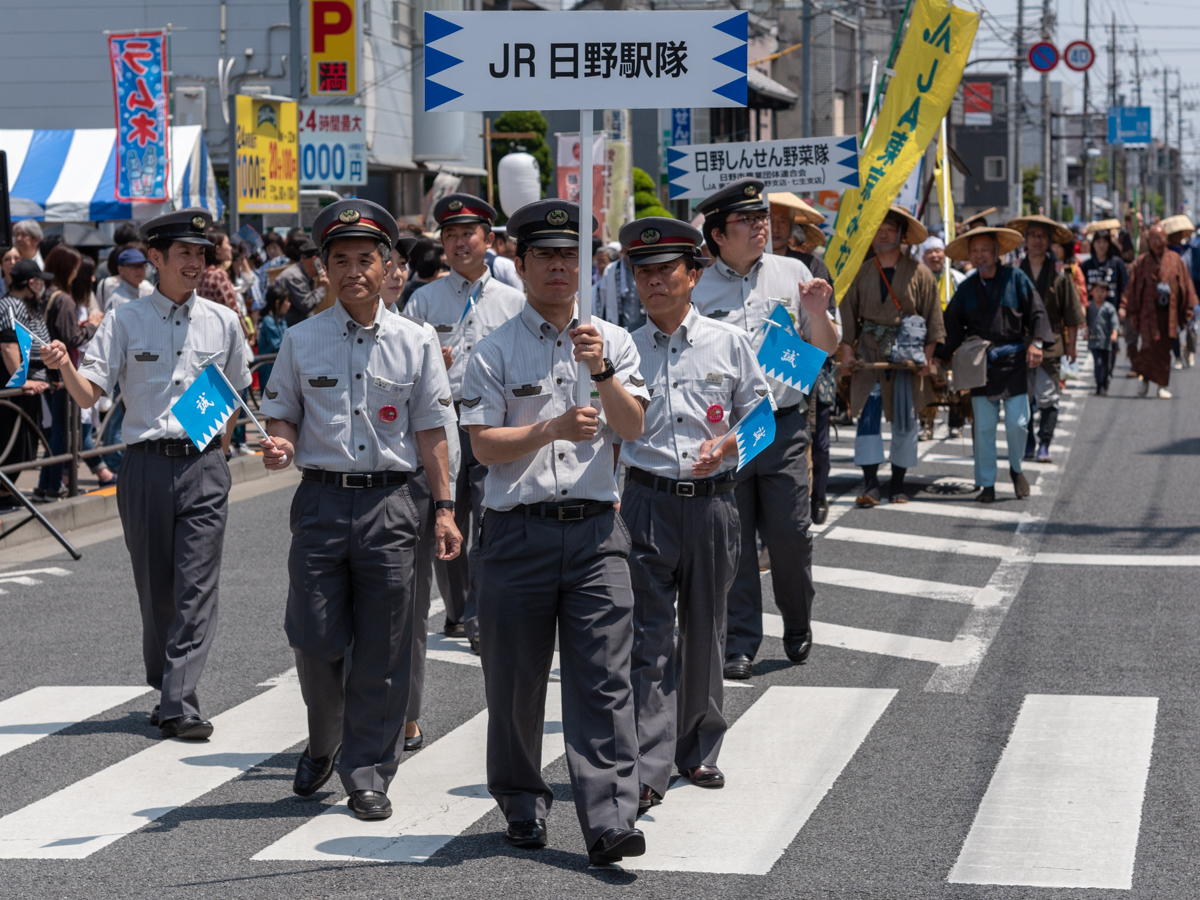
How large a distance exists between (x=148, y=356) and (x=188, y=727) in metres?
1.58

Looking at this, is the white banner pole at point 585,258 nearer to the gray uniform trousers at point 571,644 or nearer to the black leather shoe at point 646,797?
the gray uniform trousers at point 571,644

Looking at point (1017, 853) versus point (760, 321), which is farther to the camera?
point (760, 321)

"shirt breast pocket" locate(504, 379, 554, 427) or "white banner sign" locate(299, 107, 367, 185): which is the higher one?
"white banner sign" locate(299, 107, 367, 185)

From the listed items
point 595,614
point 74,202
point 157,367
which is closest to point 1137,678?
point 595,614

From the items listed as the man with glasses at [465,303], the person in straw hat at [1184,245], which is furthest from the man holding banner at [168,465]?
the person in straw hat at [1184,245]

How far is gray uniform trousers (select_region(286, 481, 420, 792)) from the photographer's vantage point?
5555 millimetres

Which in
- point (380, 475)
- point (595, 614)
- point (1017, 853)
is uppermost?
point (380, 475)

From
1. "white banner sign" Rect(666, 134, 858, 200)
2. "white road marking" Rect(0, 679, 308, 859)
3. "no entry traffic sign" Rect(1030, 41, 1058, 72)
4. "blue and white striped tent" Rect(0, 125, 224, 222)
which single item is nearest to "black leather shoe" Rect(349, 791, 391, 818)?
"white road marking" Rect(0, 679, 308, 859)

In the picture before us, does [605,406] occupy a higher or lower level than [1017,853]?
higher

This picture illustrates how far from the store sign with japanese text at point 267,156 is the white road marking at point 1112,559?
12600 millimetres

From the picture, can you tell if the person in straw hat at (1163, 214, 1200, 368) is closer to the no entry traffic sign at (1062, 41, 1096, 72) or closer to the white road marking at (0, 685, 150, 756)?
the white road marking at (0, 685, 150, 756)

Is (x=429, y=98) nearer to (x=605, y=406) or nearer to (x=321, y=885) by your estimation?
(x=605, y=406)

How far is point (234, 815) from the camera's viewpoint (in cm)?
564

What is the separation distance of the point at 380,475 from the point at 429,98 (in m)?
1.31
